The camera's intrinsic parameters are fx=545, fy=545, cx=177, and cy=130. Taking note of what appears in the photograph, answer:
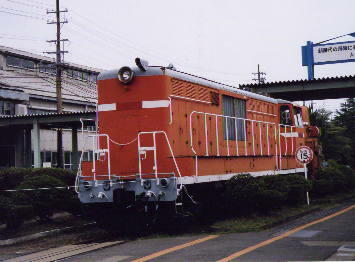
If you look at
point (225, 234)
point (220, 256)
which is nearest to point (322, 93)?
point (225, 234)

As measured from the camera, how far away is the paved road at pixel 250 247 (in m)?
9.52

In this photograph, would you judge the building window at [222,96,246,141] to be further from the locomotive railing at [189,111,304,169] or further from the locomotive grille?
the locomotive grille

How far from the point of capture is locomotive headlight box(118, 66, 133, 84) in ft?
43.7

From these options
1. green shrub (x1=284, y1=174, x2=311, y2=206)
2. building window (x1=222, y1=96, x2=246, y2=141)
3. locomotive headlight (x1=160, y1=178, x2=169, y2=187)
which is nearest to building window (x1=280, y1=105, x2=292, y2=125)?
green shrub (x1=284, y1=174, x2=311, y2=206)

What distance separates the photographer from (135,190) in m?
12.4

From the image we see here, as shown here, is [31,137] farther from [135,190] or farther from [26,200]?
[135,190]

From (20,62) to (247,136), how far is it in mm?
39067

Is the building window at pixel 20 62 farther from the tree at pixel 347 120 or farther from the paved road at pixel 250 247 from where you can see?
the paved road at pixel 250 247

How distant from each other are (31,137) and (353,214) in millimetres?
28998

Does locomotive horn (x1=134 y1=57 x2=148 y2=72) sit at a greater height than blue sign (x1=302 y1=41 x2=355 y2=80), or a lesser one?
lesser

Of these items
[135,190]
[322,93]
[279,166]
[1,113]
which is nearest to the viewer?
[135,190]

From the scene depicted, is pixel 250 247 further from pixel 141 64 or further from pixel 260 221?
pixel 141 64

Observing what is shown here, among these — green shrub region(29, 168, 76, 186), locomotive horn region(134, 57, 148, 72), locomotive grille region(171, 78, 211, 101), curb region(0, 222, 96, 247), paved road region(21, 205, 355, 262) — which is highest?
locomotive horn region(134, 57, 148, 72)

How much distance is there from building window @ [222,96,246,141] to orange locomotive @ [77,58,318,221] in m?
0.07
